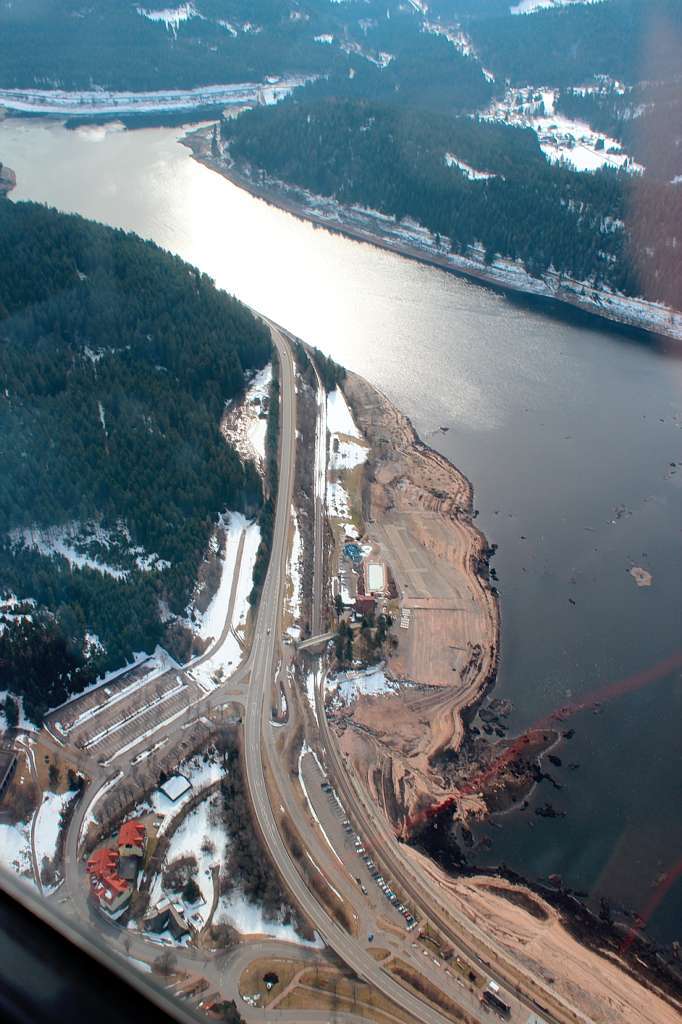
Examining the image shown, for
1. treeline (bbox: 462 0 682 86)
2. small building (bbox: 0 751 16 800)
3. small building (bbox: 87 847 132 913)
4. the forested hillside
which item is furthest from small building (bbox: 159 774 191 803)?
treeline (bbox: 462 0 682 86)

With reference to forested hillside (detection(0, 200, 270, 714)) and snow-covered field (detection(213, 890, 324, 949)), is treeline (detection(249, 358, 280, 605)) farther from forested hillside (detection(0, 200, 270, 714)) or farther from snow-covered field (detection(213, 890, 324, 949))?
snow-covered field (detection(213, 890, 324, 949))

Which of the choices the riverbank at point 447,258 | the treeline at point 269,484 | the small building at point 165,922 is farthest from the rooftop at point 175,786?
the riverbank at point 447,258

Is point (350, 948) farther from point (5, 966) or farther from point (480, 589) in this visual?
point (5, 966)

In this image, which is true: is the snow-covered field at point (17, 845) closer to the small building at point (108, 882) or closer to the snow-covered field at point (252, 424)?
the small building at point (108, 882)

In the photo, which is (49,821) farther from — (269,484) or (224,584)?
(269,484)

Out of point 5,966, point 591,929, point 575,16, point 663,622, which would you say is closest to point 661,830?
point 591,929

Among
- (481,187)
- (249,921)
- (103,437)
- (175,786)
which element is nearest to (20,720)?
(175,786)

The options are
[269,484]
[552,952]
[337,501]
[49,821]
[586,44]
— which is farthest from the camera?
[586,44]
